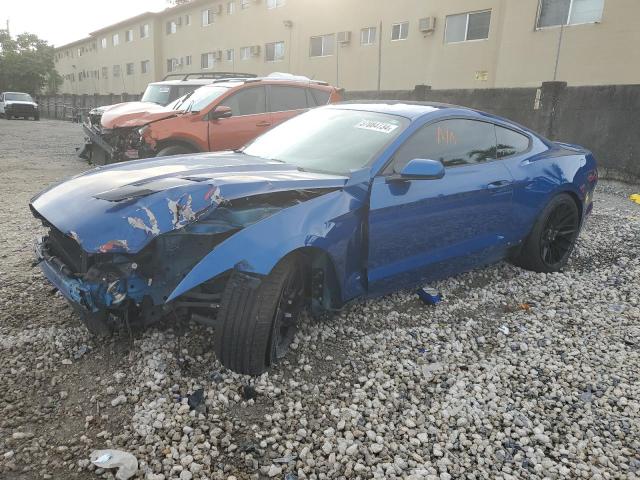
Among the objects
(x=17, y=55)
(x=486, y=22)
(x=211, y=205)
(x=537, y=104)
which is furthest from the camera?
(x=17, y=55)

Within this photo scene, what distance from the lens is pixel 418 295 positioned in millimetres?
3867

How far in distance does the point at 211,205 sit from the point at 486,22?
15.3 m

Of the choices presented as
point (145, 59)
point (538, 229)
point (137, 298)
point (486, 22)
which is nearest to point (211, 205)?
point (137, 298)

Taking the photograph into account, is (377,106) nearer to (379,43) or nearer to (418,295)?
(418,295)

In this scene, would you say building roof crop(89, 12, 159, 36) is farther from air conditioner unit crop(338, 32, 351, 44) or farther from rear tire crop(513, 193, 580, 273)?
rear tire crop(513, 193, 580, 273)

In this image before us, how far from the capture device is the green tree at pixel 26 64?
43.5m

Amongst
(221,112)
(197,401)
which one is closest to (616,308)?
(197,401)

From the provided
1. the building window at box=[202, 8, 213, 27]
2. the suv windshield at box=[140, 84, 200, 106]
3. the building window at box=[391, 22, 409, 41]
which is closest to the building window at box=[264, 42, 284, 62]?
the building window at box=[202, 8, 213, 27]

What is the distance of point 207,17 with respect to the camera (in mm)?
28516

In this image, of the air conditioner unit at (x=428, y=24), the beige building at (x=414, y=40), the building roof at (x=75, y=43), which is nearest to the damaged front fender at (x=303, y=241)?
the beige building at (x=414, y=40)

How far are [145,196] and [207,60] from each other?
95.5ft

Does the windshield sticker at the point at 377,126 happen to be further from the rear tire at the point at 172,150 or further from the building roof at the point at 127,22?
the building roof at the point at 127,22

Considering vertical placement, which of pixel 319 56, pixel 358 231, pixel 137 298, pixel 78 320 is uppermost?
pixel 319 56

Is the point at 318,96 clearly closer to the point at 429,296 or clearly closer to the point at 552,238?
the point at 552,238
